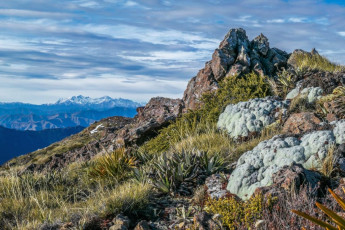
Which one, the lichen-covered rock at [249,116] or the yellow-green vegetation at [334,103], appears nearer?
the yellow-green vegetation at [334,103]

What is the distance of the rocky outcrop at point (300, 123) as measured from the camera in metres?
8.41

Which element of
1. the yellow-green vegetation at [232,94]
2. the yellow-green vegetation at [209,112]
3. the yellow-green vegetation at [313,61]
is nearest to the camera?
the yellow-green vegetation at [209,112]

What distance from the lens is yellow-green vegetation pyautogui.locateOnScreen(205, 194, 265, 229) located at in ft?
14.7

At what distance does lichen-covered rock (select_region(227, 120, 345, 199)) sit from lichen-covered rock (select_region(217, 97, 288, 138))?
2671 millimetres

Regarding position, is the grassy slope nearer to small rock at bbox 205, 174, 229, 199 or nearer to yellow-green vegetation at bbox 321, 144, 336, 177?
small rock at bbox 205, 174, 229, 199

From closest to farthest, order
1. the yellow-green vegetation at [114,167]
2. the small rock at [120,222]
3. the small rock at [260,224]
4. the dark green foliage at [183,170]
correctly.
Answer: the small rock at [260,224] → the small rock at [120,222] → the dark green foliage at [183,170] → the yellow-green vegetation at [114,167]

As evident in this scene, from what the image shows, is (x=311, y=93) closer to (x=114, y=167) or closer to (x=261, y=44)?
(x=114, y=167)

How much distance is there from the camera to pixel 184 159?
7.32 m

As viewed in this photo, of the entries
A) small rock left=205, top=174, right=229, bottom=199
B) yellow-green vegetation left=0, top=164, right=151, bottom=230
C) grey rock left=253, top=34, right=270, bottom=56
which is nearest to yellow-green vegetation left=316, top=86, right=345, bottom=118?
small rock left=205, top=174, right=229, bottom=199

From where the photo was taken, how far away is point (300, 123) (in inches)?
339

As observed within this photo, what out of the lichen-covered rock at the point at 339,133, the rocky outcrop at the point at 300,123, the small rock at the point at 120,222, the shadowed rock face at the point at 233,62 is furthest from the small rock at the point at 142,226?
the shadowed rock face at the point at 233,62

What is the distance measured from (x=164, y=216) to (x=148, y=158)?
157 inches

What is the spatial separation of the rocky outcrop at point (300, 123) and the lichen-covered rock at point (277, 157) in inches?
49.7

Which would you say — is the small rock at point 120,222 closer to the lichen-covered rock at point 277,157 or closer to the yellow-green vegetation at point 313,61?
the lichen-covered rock at point 277,157
